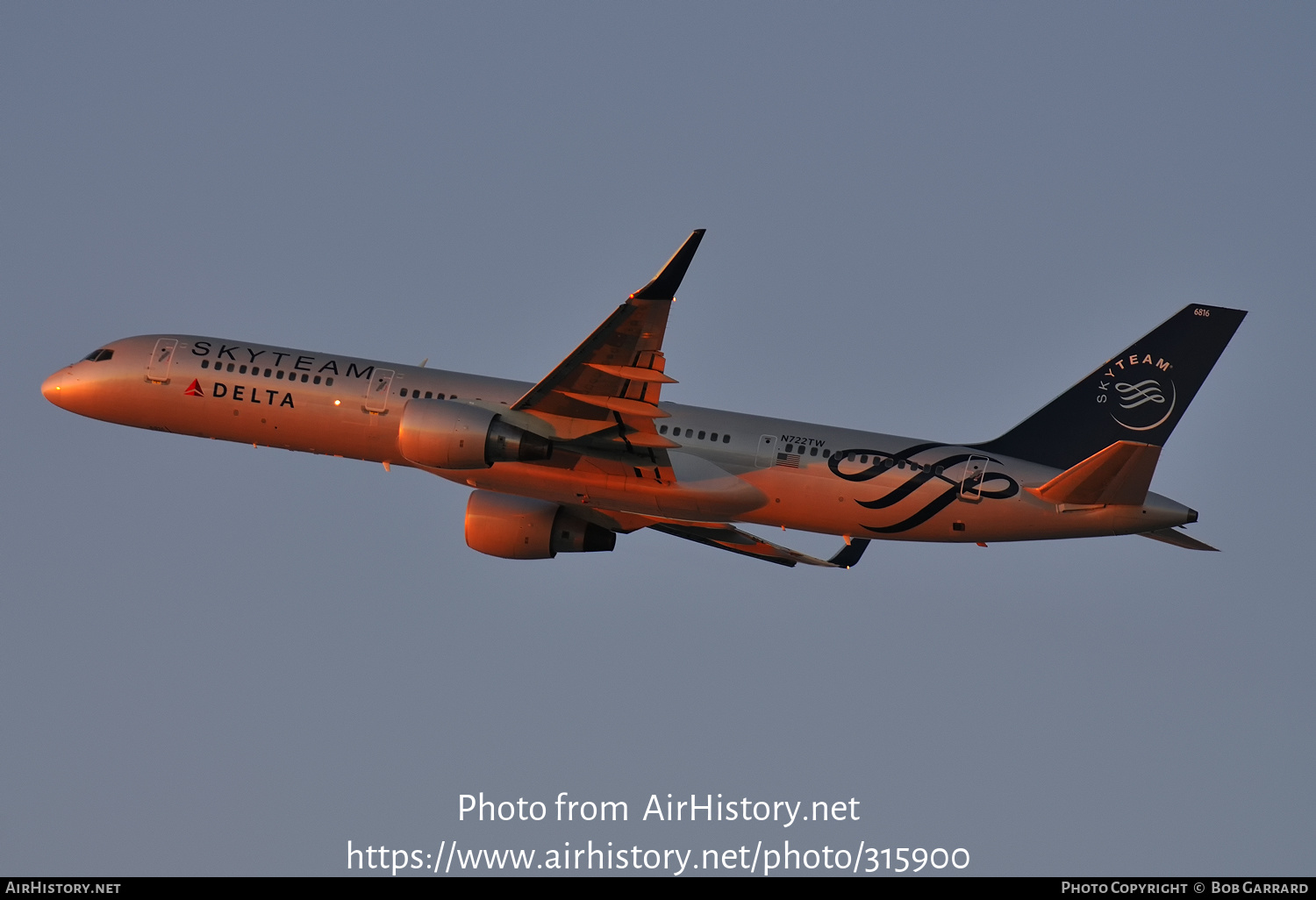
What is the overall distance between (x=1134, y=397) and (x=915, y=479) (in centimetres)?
704

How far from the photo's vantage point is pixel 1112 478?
37656 millimetres

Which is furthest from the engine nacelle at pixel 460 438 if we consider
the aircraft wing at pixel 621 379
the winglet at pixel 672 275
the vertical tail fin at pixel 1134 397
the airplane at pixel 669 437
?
the vertical tail fin at pixel 1134 397

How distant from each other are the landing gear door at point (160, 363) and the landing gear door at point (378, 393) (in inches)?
268

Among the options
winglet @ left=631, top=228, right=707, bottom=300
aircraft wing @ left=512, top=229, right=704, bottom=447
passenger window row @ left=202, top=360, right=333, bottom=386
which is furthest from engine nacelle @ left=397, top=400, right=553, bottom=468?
winglet @ left=631, top=228, right=707, bottom=300

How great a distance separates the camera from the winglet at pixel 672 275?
34.7 m

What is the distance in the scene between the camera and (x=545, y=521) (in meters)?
46.4

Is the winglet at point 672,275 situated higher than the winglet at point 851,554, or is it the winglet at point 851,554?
the winglet at point 672,275

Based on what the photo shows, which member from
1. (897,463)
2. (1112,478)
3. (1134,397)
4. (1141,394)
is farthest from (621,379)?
(1141,394)

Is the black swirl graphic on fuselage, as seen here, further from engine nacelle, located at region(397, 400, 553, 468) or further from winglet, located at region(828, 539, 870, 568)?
engine nacelle, located at region(397, 400, 553, 468)

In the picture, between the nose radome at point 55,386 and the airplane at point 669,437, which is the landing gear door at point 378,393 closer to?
the airplane at point 669,437

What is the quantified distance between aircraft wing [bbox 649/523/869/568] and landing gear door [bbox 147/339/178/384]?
52.3 ft

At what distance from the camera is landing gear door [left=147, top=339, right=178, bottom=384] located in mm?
44781

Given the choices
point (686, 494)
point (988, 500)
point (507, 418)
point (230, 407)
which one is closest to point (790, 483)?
point (686, 494)

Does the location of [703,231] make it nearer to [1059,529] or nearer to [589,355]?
[589,355]
